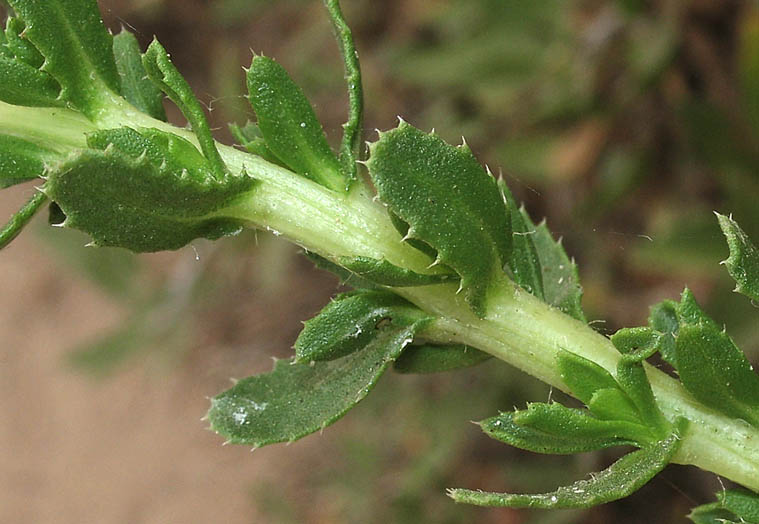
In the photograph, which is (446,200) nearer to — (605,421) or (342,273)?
(342,273)

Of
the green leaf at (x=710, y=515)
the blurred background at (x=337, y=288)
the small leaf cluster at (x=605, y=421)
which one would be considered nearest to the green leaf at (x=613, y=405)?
the small leaf cluster at (x=605, y=421)

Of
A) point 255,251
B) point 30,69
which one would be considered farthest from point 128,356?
point 30,69

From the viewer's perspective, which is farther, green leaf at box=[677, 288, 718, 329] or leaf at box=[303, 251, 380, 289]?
leaf at box=[303, 251, 380, 289]

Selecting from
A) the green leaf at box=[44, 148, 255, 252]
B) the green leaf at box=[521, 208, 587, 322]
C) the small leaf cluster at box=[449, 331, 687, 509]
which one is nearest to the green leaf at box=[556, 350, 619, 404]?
the small leaf cluster at box=[449, 331, 687, 509]

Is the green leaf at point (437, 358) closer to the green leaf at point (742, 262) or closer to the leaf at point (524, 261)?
the leaf at point (524, 261)

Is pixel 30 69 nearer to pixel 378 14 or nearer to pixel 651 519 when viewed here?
pixel 651 519

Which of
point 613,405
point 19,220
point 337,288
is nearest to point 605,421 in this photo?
point 613,405

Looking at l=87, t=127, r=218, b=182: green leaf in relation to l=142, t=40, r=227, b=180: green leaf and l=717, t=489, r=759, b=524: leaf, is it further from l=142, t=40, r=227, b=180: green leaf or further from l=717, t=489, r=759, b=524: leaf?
l=717, t=489, r=759, b=524: leaf
